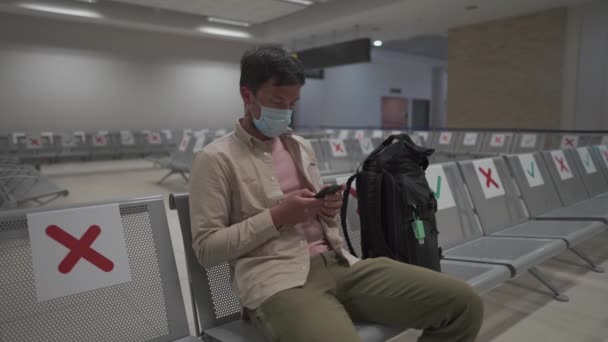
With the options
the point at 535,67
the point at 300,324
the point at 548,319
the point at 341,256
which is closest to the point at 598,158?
the point at 548,319

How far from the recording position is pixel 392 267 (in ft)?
4.62

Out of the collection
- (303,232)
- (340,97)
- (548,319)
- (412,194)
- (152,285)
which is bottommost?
(548,319)

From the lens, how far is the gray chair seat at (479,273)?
183 centimetres

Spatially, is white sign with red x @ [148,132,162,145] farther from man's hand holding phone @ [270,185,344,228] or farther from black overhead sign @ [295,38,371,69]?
man's hand holding phone @ [270,185,344,228]

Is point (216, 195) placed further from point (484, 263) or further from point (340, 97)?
point (340, 97)

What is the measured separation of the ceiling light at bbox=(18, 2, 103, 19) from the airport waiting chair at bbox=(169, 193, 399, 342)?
1120 centimetres

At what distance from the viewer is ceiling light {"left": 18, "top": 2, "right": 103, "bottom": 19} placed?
32.7ft

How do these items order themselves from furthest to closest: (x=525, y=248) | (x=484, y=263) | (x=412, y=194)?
1. (x=525, y=248)
2. (x=484, y=263)
3. (x=412, y=194)

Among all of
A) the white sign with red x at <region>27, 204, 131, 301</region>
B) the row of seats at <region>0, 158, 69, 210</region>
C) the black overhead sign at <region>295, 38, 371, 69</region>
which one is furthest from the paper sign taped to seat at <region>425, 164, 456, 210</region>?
the black overhead sign at <region>295, 38, 371, 69</region>

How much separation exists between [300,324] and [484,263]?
4.27 ft

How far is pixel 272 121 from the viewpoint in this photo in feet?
4.71

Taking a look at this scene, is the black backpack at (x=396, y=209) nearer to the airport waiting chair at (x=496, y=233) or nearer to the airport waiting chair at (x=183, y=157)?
the airport waiting chair at (x=496, y=233)

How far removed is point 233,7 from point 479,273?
9.91 meters

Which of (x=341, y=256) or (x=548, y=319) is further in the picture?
(x=548, y=319)
